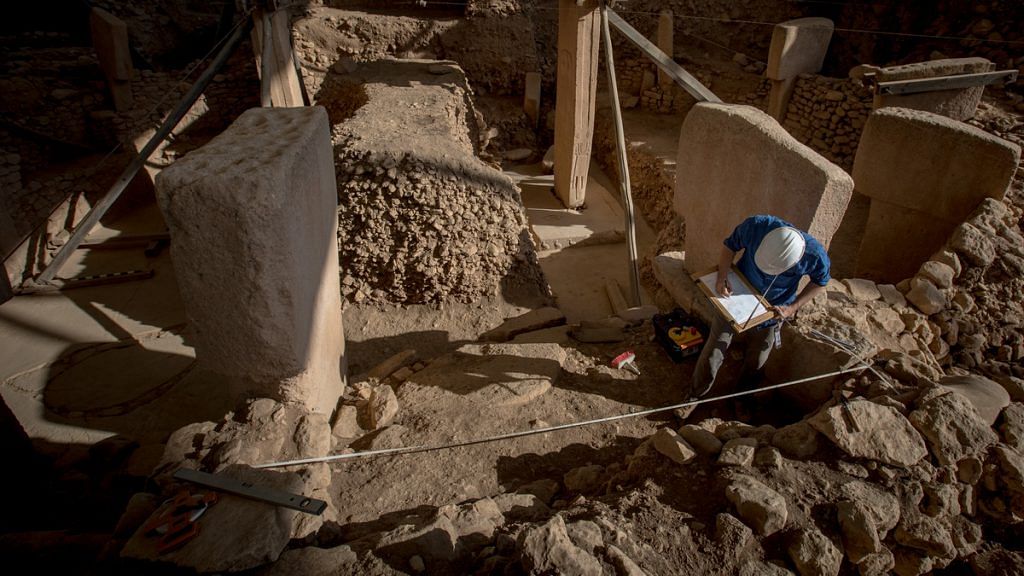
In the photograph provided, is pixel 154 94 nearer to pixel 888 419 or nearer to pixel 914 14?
pixel 888 419

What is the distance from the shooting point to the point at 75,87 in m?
7.54

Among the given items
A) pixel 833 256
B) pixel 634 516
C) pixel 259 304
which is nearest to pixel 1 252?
pixel 259 304

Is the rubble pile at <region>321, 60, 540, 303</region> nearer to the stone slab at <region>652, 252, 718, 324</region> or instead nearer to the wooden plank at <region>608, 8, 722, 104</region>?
the stone slab at <region>652, 252, 718, 324</region>

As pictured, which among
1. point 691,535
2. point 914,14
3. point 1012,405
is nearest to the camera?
point 691,535

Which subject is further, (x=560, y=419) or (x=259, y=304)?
(x=560, y=419)

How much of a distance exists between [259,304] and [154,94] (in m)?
7.62

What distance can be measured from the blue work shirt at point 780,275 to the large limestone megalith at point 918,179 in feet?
7.26

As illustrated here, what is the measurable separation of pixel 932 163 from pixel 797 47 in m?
3.88

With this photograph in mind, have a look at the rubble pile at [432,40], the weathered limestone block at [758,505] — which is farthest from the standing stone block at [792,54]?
the weathered limestone block at [758,505]

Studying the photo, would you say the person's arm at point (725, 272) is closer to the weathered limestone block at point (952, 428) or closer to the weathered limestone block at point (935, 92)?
the weathered limestone block at point (952, 428)

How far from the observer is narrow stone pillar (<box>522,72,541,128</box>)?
9.44 m

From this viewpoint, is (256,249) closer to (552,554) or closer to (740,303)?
(552,554)

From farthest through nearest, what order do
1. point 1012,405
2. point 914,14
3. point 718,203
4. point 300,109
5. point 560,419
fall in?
1. point 914,14
2. point 718,203
3. point 560,419
4. point 300,109
5. point 1012,405

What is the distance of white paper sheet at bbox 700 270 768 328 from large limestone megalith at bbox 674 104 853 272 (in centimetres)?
29
